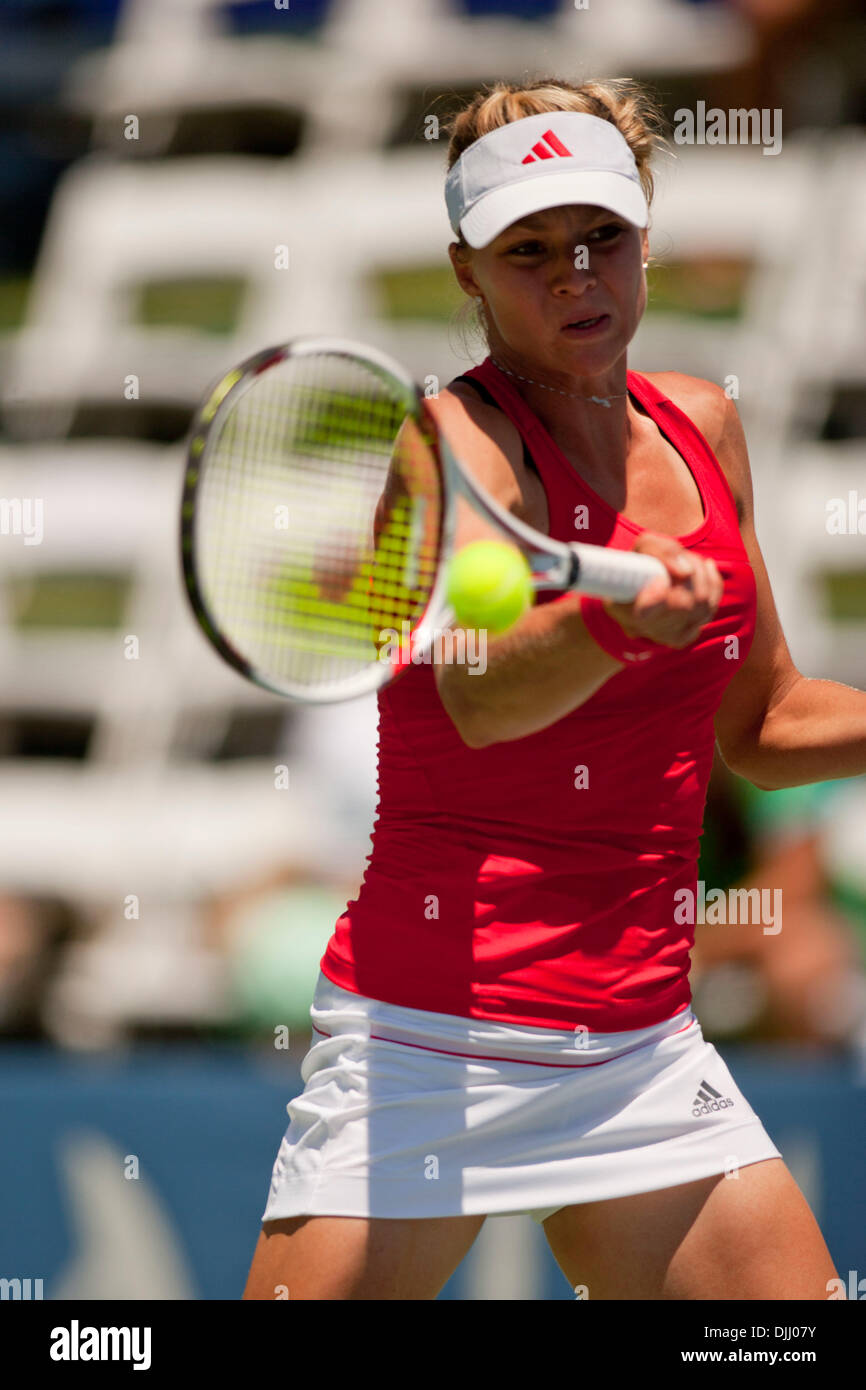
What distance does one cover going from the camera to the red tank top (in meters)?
1.80

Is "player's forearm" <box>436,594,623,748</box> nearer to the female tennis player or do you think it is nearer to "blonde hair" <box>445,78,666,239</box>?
the female tennis player

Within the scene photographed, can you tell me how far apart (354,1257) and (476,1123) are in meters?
0.18

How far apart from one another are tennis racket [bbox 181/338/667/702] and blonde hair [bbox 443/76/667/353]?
0.87 ft

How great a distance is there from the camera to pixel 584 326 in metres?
1.80

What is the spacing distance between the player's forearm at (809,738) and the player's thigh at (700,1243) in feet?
1.72

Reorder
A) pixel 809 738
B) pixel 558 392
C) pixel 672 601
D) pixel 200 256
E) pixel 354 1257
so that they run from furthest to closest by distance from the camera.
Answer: pixel 200 256
pixel 809 738
pixel 558 392
pixel 354 1257
pixel 672 601

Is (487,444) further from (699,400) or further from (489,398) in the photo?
(699,400)

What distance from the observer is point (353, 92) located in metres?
5.88

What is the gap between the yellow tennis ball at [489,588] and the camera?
1567 mm

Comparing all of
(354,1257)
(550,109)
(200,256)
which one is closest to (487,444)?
(550,109)

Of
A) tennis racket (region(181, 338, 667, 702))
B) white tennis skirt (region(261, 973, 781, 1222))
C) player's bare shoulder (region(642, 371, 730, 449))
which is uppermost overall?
player's bare shoulder (region(642, 371, 730, 449))

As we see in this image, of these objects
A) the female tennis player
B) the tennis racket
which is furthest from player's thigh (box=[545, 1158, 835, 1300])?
the tennis racket
